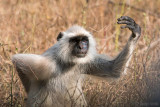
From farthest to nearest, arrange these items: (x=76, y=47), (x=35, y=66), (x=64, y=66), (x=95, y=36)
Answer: (x=95, y=36), (x=64, y=66), (x=76, y=47), (x=35, y=66)

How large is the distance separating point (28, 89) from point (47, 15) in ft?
13.8

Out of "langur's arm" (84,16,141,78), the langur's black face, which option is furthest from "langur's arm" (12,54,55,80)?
"langur's arm" (84,16,141,78)

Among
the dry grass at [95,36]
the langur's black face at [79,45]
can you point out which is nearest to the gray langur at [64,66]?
the langur's black face at [79,45]

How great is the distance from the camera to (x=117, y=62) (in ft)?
16.7

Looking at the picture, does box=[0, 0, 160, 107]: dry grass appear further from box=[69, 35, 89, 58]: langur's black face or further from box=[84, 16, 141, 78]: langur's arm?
box=[69, 35, 89, 58]: langur's black face

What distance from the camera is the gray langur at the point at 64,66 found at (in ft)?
16.0

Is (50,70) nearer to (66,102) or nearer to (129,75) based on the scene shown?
(66,102)

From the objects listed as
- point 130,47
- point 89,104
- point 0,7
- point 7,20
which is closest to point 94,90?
→ point 89,104

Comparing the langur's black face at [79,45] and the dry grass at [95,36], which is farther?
the dry grass at [95,36]

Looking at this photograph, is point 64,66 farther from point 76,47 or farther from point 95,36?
point 95,36

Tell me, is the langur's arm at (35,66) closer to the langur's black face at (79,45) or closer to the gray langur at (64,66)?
the gray langur at (64,66)

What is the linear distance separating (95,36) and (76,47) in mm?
3816

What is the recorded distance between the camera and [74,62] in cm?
499

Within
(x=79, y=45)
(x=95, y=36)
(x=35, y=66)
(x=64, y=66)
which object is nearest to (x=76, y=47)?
(x=79, y=45)
